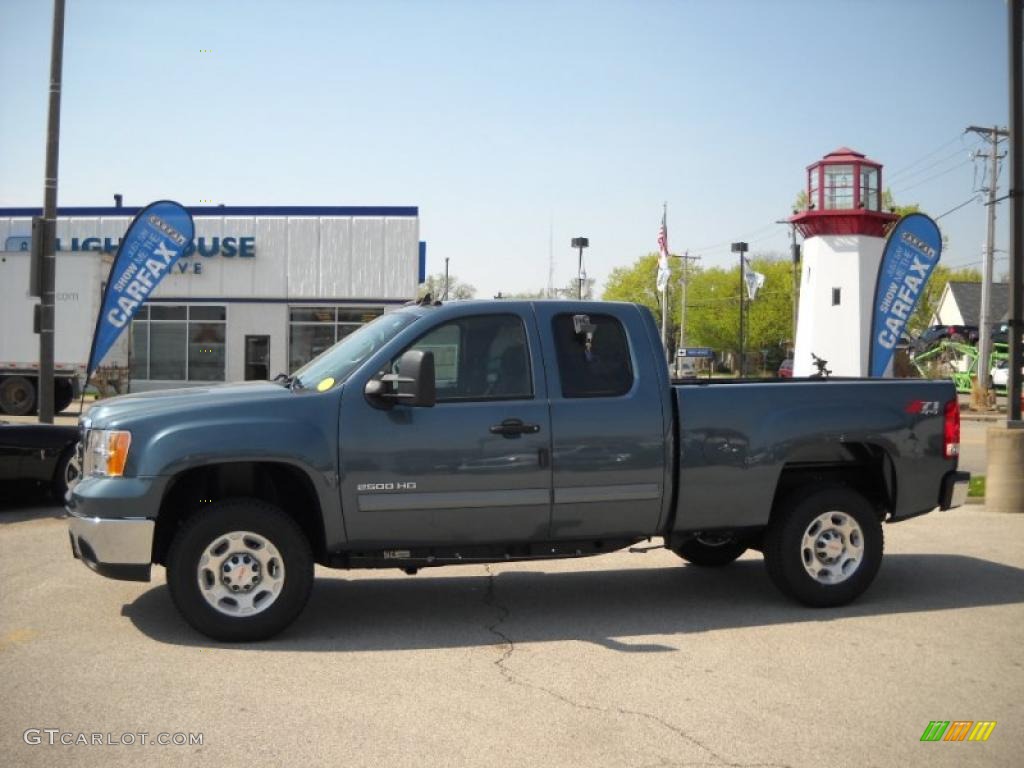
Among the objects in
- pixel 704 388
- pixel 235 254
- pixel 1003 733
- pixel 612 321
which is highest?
pixel 235 254

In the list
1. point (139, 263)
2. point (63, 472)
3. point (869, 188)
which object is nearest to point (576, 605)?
point (63, 472)

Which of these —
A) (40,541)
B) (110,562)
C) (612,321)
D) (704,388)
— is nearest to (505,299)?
(612,321)

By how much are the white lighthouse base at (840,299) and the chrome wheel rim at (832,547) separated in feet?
90.3

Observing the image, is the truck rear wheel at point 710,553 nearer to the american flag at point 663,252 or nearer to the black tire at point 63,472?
the black tire at point 63,472

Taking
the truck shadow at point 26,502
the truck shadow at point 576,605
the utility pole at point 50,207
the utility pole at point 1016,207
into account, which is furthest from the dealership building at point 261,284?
the truck shadow at point 576,605

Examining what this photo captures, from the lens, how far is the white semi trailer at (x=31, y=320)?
25.5 meters

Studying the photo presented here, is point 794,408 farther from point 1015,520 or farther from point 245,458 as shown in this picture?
point 1015,520

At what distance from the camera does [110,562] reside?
19.1ft

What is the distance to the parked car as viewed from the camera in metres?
10.1

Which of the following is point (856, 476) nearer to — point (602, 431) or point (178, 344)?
point (602, 431)

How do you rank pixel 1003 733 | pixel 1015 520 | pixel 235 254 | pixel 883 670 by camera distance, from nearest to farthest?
pixel 1003 733, pixel 883 670, pixel 1015 520, pixel 235 254

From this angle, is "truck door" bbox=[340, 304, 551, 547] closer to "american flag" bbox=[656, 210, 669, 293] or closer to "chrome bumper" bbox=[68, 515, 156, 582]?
"chrome bumper" bbox=[68, 515, 156, 582]

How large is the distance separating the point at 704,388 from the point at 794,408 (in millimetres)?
640

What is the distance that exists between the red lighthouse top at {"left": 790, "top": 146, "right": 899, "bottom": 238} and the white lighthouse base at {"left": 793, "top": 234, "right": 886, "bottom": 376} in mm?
380
